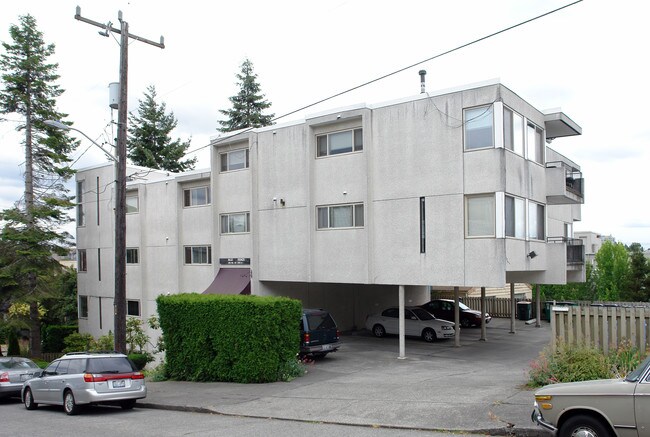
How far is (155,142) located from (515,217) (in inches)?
1738

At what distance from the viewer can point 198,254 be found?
29625 mm

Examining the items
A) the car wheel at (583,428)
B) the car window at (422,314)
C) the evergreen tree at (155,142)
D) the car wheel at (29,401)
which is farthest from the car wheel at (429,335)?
the evergreen tree at (155,142)

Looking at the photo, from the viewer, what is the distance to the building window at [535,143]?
2152 centimetres

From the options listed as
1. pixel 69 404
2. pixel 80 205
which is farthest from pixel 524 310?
pixel 80 205

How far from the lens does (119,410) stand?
1522 cm

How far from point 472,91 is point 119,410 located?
14.3 metres

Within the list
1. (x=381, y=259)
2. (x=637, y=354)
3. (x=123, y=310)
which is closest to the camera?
(x=637, y=354)

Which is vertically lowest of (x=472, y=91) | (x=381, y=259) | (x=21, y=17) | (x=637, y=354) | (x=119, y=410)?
(x=119, y=410)

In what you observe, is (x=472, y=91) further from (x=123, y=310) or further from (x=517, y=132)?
(x=123, y=310)

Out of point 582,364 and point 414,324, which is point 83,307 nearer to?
point 414,324

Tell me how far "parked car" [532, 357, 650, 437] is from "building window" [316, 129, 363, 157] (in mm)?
15260

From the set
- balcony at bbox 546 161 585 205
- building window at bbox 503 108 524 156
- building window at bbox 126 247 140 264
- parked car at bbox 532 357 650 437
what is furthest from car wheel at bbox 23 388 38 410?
balcony at bbox 546 161 585 205

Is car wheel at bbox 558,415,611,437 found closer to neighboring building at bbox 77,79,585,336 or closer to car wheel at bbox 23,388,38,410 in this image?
neighboring building at bbox 77,79,585,336

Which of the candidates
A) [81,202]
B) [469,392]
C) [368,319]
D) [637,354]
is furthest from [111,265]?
[637,354]
